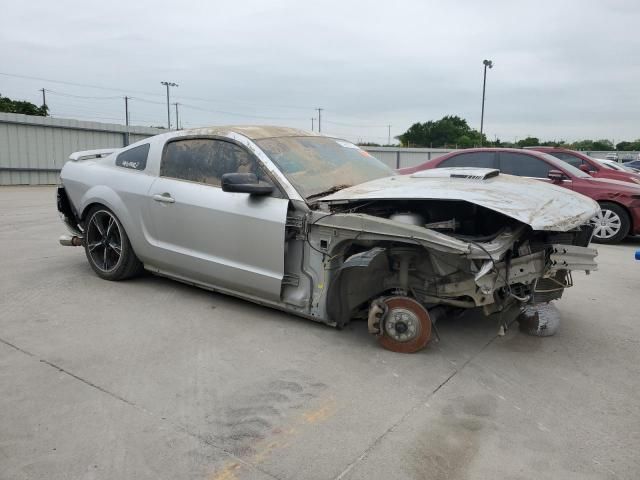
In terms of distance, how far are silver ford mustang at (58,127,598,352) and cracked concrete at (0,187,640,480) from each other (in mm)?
331

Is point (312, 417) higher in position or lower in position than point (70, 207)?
lower

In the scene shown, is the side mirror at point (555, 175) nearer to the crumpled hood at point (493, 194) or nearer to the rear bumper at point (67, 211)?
the crumpled hood at point (493, 194)

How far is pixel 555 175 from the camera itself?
7863 millimetres

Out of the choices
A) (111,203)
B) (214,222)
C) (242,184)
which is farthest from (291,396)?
A: (111,203)

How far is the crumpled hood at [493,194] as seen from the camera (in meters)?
3.22

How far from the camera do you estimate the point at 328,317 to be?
3.88 metres

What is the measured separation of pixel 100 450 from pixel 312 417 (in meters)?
1.03

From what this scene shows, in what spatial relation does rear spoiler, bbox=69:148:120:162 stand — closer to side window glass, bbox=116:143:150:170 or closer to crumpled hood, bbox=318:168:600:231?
side window glass, bbox=116:143:150:170

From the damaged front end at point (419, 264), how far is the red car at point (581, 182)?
4.17 m

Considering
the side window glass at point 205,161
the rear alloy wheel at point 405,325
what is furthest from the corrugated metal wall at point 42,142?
the rear alloy wheel at point 405,325

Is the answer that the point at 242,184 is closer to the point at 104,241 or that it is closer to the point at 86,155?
the point at 104,241

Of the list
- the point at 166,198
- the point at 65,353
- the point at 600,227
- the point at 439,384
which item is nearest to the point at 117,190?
the point at 166,198

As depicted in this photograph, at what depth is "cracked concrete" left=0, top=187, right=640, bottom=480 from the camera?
242 cm

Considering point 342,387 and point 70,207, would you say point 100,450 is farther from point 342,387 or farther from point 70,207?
point 70,207
